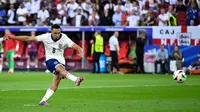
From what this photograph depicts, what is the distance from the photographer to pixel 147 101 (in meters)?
16.6

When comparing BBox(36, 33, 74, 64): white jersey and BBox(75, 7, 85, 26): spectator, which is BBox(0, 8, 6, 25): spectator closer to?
BBox(75, 7, 85, 26): spectator

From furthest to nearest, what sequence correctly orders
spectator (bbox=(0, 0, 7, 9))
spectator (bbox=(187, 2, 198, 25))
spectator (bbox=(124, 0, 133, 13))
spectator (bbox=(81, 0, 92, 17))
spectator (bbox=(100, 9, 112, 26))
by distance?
1. spectator (bbox=(0, 0, 7, 9))
2. spectator (bbox=(81, 0, 92, 17))
3. spectator (bbox=(100, 9, 112, 26))
4. spectator (bbox=(124, 0, 133, 13))
5. spectator (bbox=(187, 2, 198, 25))

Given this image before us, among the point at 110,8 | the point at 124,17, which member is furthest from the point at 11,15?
the point at 124,17

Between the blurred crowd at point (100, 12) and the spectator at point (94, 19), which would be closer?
the blurred crowd at point (100, 12)

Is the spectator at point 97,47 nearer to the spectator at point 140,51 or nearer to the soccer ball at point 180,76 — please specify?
the spectator at point 140,51

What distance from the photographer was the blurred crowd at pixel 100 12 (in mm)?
33312

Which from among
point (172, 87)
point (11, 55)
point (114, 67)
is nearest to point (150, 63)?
point (114, 67)

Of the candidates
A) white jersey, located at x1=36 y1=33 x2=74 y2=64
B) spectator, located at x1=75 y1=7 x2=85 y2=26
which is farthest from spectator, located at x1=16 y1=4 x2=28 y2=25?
white jersey, located at x1=36 y1=33 x2=74 y2=64

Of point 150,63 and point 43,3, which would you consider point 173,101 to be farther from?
point 43,3

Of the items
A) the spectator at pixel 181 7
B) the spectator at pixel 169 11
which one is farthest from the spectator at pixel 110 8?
the spectator at pixel 181 7

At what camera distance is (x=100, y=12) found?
116ft

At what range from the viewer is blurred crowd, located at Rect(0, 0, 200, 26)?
3331 cm

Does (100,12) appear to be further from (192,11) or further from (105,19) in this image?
(192,11)

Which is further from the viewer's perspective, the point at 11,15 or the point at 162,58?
the point at 11,15
